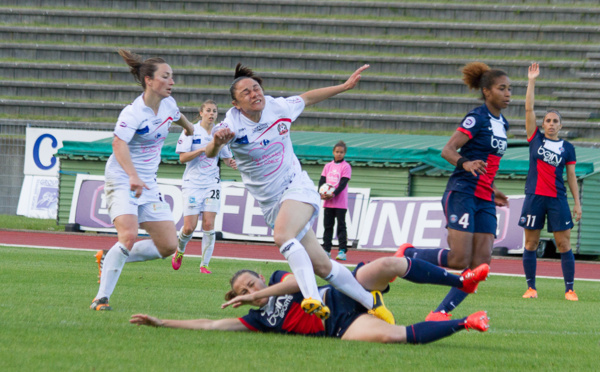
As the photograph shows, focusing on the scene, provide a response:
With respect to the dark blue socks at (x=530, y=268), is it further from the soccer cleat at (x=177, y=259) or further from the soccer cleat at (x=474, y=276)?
the soccer cleat at (x=177, y=259)

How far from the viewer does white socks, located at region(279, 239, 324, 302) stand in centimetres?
604

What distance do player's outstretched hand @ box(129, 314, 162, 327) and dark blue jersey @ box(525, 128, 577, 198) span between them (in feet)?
19.6

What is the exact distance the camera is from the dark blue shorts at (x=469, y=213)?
7824 mm

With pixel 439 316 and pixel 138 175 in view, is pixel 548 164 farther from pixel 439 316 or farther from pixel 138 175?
pixel 138 175

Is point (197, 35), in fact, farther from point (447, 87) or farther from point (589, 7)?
point (589, 7)

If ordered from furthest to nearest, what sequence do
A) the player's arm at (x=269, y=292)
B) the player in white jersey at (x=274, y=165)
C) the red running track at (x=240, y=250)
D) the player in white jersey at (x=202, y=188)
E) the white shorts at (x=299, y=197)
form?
the red running track at (x=240, y=250) → the player in white jersey at (x=202, y=188) → the white shorts at (x=299, y=197) → the player in white jersey at (x=274, y=165) → the player's arm at (x=269, y=292)

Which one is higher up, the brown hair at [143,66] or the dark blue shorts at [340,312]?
the brown hair at [143,66]

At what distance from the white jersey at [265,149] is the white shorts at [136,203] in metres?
1.36

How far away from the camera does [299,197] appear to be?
22.4 feet

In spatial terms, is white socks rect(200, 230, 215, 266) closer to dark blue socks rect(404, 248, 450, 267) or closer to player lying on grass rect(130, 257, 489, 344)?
dark blue socks rect(404, 248, 450, 267)

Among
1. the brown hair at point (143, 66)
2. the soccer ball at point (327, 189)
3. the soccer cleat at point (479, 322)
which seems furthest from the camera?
the soccer ball at point (327, 189)

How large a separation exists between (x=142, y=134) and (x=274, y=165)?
1.64 m

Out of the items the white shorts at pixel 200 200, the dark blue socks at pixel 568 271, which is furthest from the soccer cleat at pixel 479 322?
the white shorts at pixel 200 200

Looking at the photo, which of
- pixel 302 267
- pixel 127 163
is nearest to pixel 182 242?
pixel 127 163
